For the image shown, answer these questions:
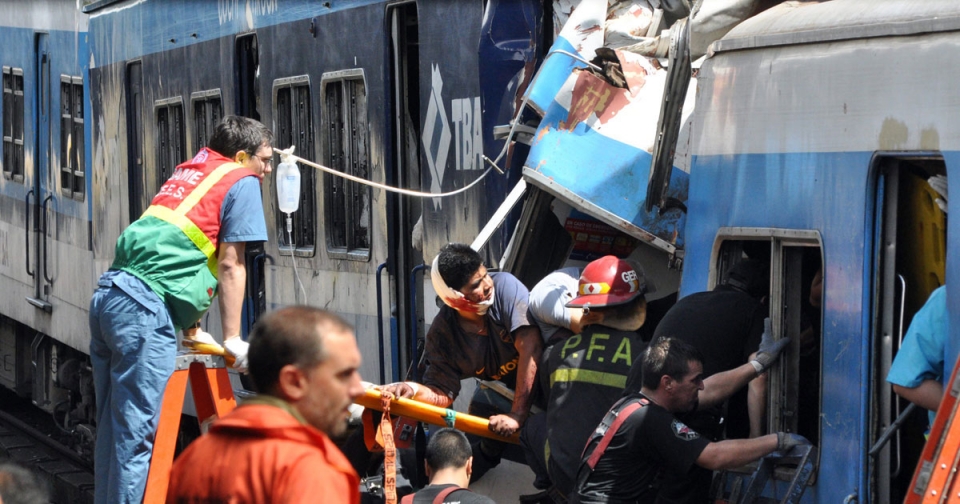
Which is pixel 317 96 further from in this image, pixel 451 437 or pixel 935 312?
pixel 935 312

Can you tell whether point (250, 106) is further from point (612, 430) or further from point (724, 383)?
point (724, 383)

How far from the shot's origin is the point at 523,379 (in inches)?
210

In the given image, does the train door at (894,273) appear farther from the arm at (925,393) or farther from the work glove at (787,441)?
the work glove at (787,441)

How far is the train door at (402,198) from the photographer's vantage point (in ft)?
23.5

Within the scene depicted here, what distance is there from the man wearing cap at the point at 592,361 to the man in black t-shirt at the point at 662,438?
0.43 metres

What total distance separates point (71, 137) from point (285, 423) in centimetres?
1027

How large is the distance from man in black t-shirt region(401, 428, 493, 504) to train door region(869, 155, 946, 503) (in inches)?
61.3

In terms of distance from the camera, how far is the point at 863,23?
3789 millimetres

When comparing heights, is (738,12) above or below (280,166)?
above

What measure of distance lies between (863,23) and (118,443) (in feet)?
9.67

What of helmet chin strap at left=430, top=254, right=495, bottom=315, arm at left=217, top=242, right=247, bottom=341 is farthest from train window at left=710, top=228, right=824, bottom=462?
arm at left=217, top=242, right=247, bottom=341

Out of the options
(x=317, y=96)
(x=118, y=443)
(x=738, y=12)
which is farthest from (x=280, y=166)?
(x=738, y=12)

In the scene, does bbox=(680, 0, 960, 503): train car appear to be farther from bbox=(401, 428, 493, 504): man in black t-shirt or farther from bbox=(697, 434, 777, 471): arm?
bbox=(401, 428, 493, 504): man in black t-shirt

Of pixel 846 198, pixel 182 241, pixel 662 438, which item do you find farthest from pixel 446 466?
pixel 846 198
